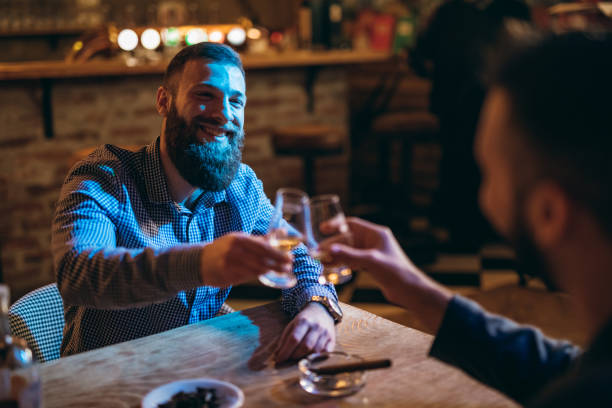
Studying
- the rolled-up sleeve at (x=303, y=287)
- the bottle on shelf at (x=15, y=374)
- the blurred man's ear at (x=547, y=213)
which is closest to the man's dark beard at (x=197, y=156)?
the rolled-up sleeve at (x=303, y=287)

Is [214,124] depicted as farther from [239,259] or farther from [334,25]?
[334,25]

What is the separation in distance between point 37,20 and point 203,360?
5842 mm

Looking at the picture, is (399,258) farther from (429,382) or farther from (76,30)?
(76,30)

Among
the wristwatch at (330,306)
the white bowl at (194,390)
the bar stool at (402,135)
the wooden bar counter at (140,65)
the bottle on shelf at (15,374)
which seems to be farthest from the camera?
the bar stool at (402,135)

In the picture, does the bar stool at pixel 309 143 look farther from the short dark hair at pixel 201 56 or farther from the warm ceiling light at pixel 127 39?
the short dark hair at pixel 201 56

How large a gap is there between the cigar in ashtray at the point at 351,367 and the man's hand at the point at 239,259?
0.66 ft

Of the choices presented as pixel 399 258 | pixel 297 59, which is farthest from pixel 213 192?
pixel 297 59

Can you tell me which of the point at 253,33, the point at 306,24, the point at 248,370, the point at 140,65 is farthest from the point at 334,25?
the point at 248,370

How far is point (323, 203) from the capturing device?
1.24m

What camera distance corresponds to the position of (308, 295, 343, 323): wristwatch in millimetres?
1596

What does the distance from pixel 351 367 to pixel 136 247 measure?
0.70 meters

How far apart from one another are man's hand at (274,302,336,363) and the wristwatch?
1.9 inches

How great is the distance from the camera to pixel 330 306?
5.25 ft

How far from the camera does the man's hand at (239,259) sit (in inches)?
47.3
